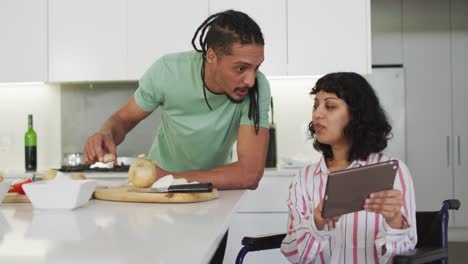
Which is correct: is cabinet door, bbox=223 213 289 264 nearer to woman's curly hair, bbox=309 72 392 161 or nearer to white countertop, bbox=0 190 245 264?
woman's curly hair, bbox=309 72 392 161

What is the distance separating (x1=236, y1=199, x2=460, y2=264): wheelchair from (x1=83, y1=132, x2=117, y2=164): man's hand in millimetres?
488

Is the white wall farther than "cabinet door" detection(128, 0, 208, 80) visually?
Yes

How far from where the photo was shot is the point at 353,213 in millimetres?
1995

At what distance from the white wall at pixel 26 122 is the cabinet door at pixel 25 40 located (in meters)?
0.27

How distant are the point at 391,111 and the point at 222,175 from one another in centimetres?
454

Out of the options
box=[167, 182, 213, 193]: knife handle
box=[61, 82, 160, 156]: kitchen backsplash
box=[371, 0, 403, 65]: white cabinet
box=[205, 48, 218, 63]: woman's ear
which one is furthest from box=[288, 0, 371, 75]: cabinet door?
box=[371, 0, 403, 65]: white cabinet

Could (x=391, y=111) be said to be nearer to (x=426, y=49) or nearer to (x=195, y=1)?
(x=426, y=49)

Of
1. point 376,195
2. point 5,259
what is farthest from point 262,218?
point 5,259

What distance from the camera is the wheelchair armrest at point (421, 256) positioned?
1.61 m

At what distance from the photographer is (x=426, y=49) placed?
6285 millimetres

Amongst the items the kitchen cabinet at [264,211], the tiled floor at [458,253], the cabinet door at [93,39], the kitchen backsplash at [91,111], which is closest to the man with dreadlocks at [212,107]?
the kitchen cabinet at [264,211]

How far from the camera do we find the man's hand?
1816mm

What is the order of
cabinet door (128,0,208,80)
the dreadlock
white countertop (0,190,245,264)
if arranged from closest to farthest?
white countertop (0,190,245,264) → the dreadlock → cabinet door (128,0,208,80)

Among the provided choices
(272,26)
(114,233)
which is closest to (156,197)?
(114,233)
